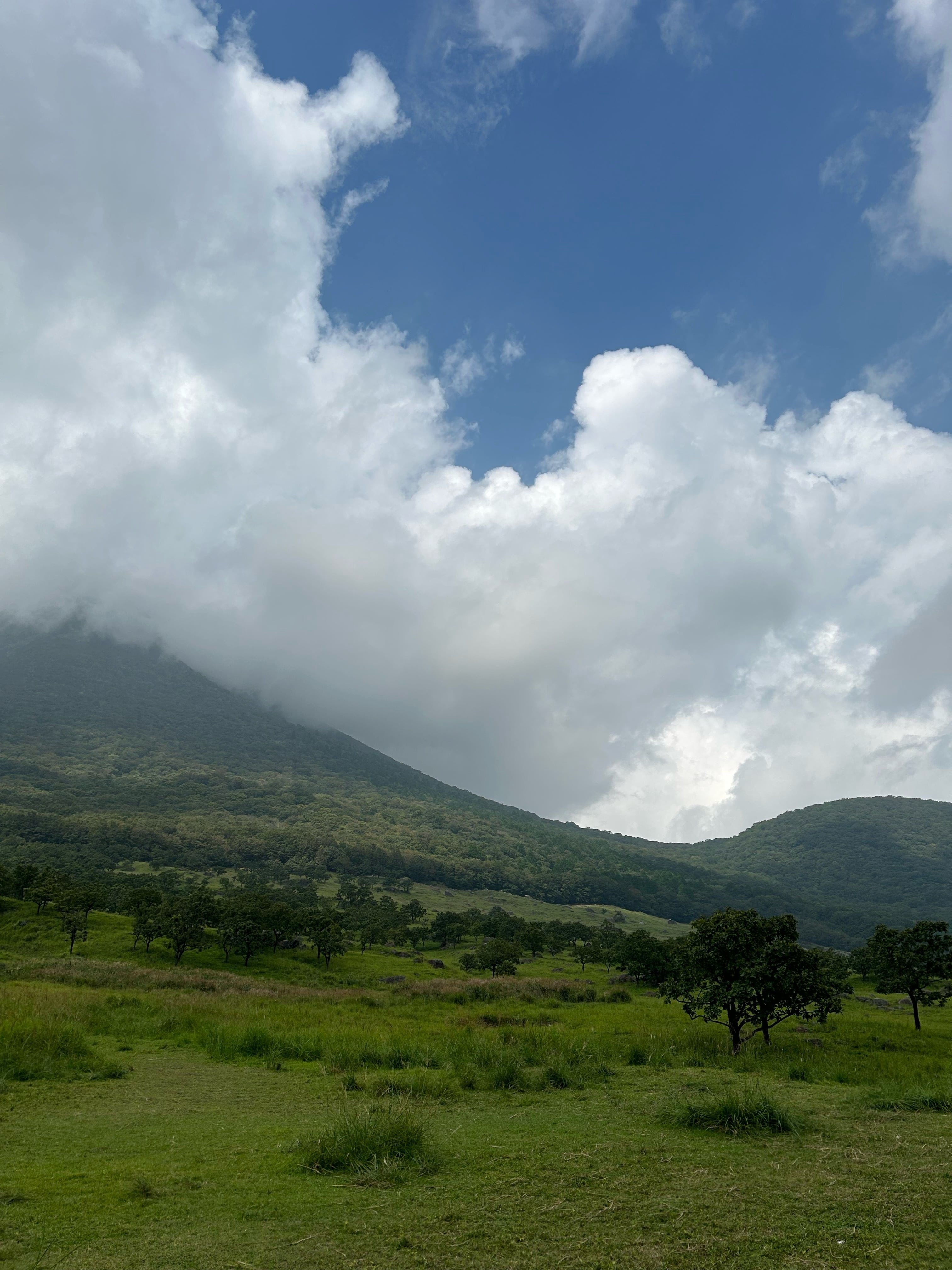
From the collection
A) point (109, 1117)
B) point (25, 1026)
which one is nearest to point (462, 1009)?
point (25, 1026)

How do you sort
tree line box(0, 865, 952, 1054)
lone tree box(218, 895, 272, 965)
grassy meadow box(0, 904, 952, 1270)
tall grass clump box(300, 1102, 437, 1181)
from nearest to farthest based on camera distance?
grassy meadow box(0, 904, 952, 1270), tall grass clump box(300, 1102, 437, 1181), tree line box(0, 865, 952, 1054), lone tree box(218, 895, 272, 965)

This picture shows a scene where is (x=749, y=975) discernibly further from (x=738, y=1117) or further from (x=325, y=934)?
(x=325, y=934)

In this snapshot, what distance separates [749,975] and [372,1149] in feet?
58.5

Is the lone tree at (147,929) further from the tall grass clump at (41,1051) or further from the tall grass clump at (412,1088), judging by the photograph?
the tall grass clump at (412,1088)

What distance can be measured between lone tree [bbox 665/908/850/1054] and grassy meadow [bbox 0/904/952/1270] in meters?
1.25

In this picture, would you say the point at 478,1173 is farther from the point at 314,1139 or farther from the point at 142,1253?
the point at 142,1253

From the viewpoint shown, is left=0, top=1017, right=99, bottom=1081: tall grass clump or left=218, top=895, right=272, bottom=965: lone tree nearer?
left=0, top=1017, right=99, bottom=1081: tall grass clump

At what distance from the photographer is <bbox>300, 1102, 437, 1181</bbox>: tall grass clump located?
8.48 metres

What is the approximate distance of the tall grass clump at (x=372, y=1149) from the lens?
848 cm

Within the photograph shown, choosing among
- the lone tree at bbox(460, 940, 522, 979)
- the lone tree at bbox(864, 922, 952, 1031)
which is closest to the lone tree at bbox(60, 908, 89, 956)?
the lone tree at bbox(460, 940, 522, 979)

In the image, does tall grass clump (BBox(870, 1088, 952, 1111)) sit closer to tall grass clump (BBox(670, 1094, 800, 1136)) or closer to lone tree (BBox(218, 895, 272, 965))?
tall grass clump (BBox(670, 1094, 800, 1136))

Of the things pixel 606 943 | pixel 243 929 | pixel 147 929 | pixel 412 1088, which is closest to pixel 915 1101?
pixel 412 1088

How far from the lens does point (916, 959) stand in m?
35.0

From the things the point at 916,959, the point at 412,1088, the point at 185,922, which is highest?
the point at 916,959
